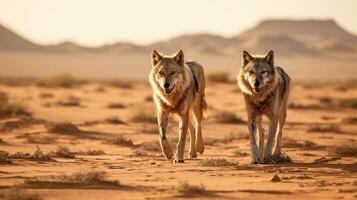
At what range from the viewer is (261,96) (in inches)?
491

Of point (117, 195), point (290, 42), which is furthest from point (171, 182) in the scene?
point (290, 42)

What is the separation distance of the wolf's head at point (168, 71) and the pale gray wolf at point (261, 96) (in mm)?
1126

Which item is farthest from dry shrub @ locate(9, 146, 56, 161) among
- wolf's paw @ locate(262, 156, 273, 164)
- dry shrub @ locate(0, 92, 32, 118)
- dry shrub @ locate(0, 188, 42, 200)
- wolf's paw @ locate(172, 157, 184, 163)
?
dry shrub @ locate(0, 92, 32, 118)

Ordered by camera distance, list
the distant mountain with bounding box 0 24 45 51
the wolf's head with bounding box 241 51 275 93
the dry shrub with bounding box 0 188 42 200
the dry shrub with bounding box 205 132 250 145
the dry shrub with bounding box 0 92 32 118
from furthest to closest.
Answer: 1. the distant mountain with bounding box 0 24 45 51
2. the dry shrub with bounding box 0 92 32 118
3. the dry shrub with bounding box 205 132 250 145
4. the wolf's head with bounding box 241 51 275 93
5. the dry shrub with bounding box 0 188 42 200

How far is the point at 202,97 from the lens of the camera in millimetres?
14625

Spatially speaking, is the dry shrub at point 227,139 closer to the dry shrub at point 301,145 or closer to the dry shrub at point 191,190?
the dry shrub at point 301,145

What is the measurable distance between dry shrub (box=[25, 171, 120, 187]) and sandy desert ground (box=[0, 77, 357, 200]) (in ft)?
0.04

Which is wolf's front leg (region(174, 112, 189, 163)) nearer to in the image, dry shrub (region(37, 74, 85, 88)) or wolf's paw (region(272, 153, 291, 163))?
wolf's paw (region(272, 153, 291, 163))

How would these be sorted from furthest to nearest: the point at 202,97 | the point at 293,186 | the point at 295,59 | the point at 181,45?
the point at 181,45
the point at 295,59
the point at 202,97
the point at 293,186

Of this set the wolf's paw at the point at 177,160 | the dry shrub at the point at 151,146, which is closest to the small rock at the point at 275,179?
the wolf's paw at the point at 177,160

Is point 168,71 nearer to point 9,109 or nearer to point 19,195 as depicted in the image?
point 19,195

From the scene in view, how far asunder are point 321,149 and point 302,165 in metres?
3.52

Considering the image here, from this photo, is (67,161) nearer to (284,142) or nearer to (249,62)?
(249,62)

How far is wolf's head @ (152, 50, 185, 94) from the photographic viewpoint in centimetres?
1253
